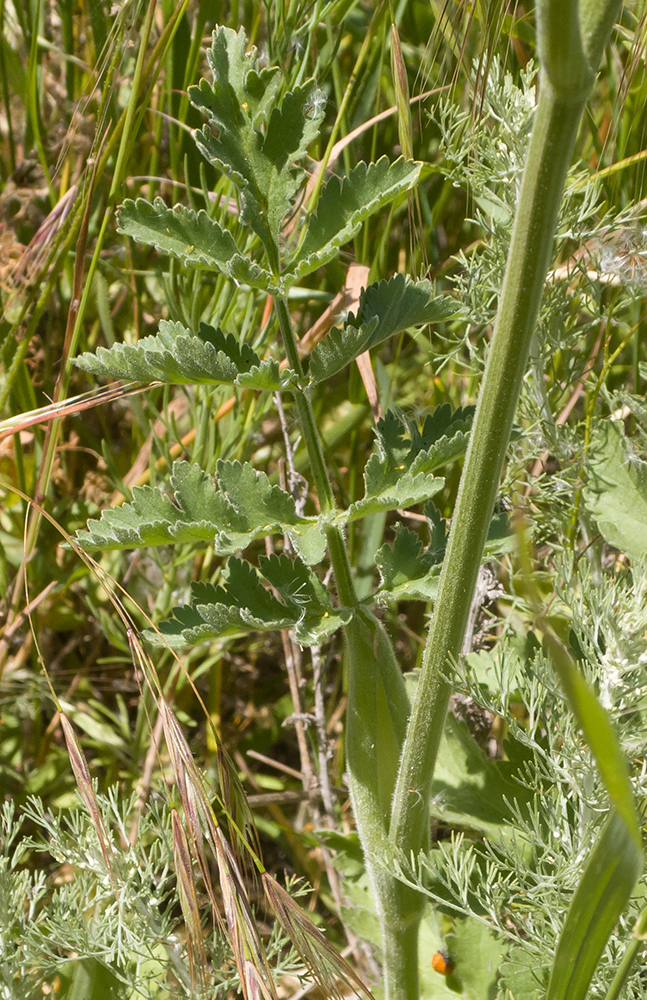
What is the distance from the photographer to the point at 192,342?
2.59 ft

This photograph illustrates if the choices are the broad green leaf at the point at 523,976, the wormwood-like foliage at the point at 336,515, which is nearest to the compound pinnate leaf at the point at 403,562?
the wormwood-like foliage at the point at 336,515

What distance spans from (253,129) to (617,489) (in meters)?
0.57

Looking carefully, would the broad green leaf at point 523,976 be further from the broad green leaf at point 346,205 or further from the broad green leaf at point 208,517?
the broad green leaf at point 346,205

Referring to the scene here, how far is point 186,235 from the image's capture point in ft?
2.77

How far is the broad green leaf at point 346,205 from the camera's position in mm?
815

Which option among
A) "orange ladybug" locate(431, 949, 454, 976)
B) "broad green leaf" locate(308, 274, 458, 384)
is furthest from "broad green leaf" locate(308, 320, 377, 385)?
"orange ladybug" locate(431, 949, 454, 976)

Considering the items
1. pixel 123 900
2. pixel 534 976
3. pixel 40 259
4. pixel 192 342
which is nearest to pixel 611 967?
pixel 534 976

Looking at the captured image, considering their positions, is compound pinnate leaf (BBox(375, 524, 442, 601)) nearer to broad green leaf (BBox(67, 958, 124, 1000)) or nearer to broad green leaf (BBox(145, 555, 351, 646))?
broad green leaf (BBox(145, 555, 351, 646))

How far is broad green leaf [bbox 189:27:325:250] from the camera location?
0.81 meters

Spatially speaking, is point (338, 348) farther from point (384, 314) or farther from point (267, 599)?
point (267, 599)

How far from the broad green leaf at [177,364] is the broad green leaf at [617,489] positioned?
430 mm

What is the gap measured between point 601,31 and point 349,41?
48.1 inches

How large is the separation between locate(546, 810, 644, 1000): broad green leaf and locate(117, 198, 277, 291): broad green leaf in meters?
0.53

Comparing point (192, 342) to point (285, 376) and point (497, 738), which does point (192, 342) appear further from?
point (497, 738)
